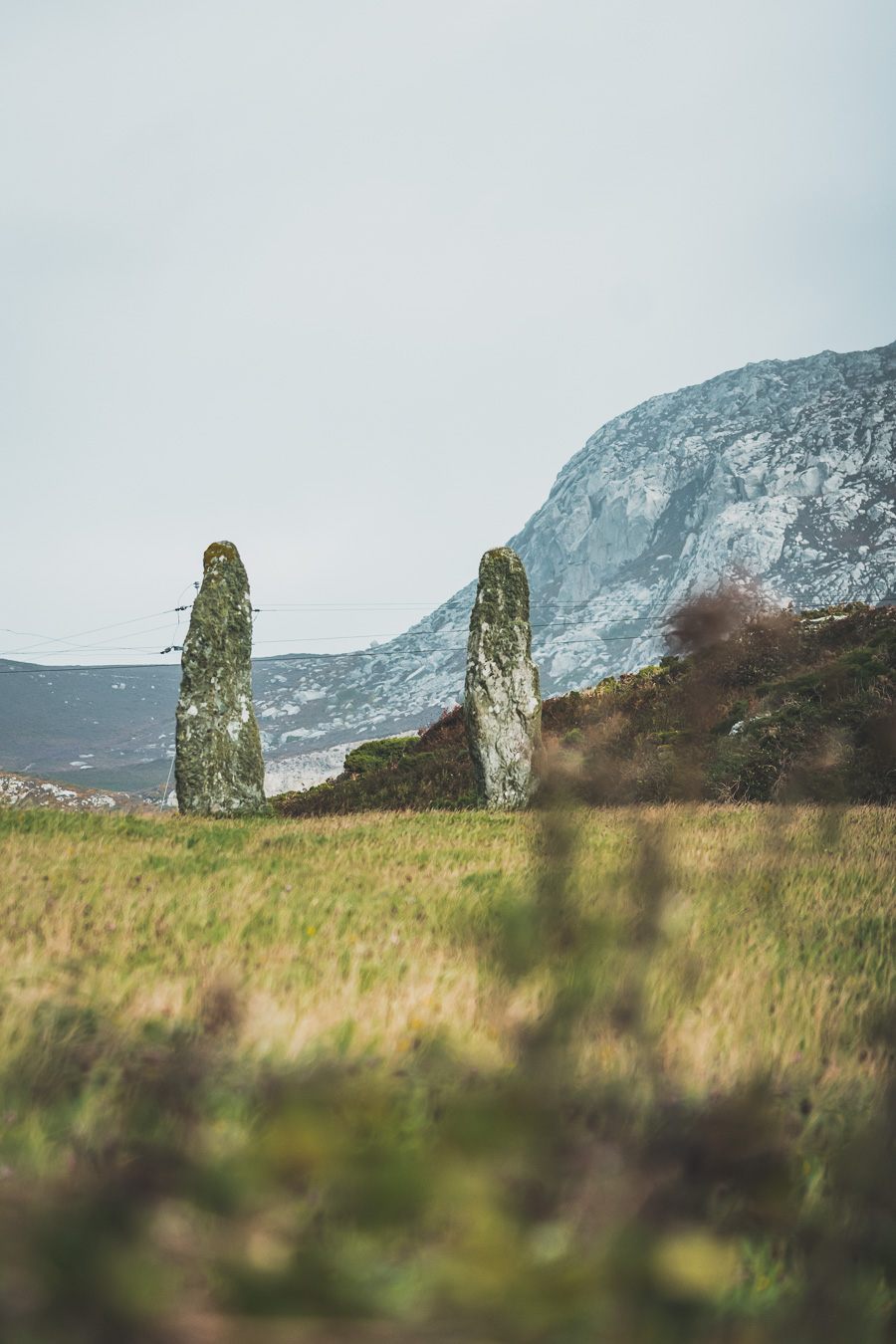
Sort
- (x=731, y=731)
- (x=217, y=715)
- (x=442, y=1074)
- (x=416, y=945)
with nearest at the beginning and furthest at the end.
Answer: (x=442, y=1074)
(x=416, y=945)
(x=217, y=715)
(x=731, y=731)

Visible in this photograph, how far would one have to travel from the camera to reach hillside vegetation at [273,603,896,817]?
1246 centimetres

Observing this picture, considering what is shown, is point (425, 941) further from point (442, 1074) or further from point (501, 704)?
point (501, 704)

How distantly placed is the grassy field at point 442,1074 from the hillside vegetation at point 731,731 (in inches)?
152

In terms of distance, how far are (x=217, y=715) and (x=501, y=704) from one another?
5354 mm

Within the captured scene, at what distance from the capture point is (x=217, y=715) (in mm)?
14719

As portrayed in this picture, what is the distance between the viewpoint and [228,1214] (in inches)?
22.7

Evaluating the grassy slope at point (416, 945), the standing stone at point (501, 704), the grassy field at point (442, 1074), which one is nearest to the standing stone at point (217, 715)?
the standing stone at point (501, 704)

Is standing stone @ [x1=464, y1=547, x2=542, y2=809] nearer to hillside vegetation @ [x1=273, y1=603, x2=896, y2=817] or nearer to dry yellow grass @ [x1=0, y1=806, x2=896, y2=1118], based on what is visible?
hillside vegetation @ [x1=273, y1=603, x2=896, y2=817]

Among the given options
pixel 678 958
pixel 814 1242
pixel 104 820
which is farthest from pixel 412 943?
pixel 104 820

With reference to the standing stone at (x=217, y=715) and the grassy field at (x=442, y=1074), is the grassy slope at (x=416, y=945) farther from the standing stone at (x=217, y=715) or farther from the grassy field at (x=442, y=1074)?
the standing stone at (x=217, y=715)

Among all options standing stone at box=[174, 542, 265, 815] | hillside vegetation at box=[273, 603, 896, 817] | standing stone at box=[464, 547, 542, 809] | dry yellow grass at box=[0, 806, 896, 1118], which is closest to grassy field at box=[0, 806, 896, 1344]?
dry yellow grass at box=[0, 806, 896, 1118]

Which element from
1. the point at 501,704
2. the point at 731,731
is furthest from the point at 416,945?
the point at 731,731

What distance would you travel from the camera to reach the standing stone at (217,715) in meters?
14.4

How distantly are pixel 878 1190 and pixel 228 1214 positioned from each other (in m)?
0.92
